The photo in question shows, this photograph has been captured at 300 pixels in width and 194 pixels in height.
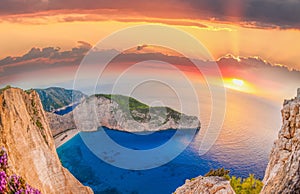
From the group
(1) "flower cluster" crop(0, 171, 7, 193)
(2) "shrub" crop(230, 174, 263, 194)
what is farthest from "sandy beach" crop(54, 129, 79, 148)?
(2) "shrub" crop(230, 174, 263, 194)

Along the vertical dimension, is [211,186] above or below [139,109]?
below

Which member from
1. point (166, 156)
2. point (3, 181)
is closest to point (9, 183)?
point (3, 181)

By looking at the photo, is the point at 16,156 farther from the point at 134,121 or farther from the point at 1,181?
the point at 134,121

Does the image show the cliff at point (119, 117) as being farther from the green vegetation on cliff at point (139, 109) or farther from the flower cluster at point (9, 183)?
the flower cluster at point (9, 183)

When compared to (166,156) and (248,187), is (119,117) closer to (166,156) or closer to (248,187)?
(166,156)

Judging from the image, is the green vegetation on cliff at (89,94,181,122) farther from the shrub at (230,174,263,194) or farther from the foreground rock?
the foreground rock

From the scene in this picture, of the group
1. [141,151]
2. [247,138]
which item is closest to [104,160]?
[141,151]
